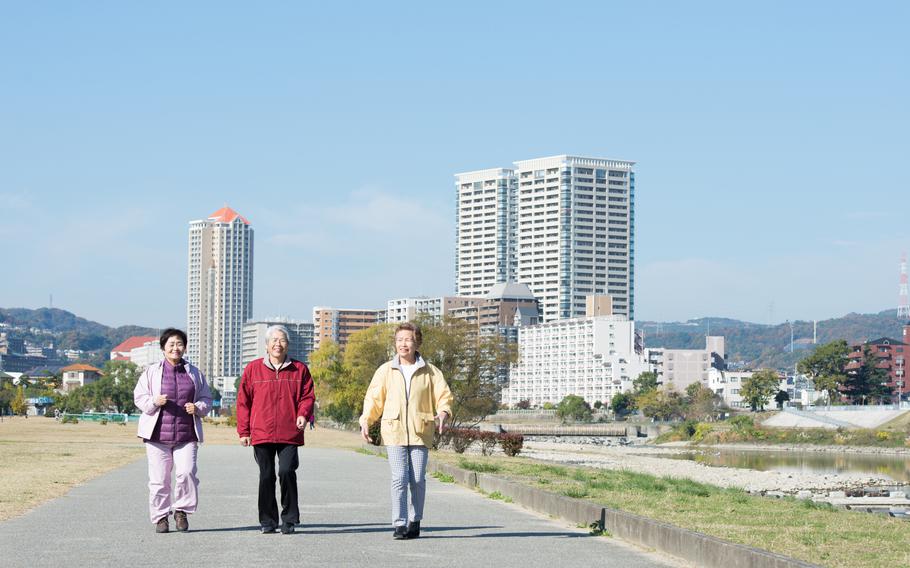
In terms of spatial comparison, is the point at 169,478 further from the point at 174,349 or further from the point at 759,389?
the point at 759,389

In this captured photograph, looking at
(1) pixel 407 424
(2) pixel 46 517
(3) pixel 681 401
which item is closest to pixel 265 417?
A: (1) pixel 407 424

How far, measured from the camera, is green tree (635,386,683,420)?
153m

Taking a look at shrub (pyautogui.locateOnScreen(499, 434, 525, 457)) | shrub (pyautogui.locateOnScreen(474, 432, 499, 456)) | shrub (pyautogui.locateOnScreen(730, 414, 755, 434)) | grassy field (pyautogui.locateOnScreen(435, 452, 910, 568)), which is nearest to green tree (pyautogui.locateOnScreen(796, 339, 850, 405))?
shrub (pyautogui.locateOnScreen(730, 414, 755, 434))

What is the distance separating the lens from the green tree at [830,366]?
428 feet

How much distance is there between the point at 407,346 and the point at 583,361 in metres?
179

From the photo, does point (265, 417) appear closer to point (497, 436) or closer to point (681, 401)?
point (497, 436)

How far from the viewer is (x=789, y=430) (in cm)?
11425

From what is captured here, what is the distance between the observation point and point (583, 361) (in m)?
188

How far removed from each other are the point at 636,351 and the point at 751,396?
169 feet

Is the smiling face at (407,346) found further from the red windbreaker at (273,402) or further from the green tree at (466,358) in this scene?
the green tree at (466,358)

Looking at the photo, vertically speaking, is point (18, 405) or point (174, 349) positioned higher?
point (174, 349)

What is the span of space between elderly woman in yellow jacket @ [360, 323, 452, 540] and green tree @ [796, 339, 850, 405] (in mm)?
125782

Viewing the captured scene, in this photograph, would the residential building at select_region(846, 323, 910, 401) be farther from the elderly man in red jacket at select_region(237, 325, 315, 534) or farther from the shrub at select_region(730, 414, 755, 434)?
the elderly man in red jacket at select_region(237, 325, 315, 534)

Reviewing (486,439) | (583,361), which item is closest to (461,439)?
(486,439)
